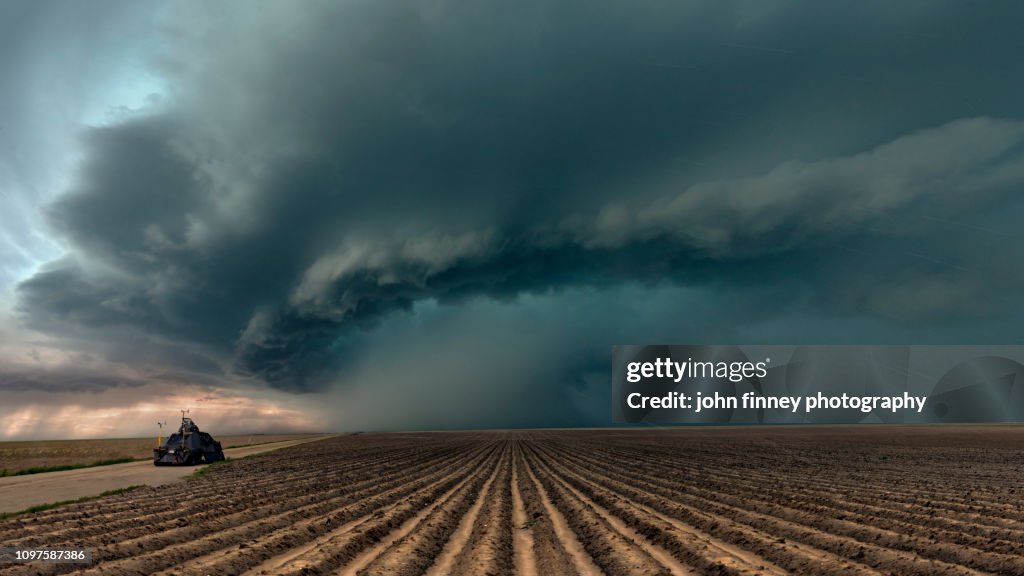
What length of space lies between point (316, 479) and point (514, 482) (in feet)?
25.7

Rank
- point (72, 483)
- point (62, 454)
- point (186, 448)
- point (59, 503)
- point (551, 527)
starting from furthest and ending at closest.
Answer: point (62, 454) → point (186, 448) → point (72, 483) → point (59, 503) → point (551, 527)

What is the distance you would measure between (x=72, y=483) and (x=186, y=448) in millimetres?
9725

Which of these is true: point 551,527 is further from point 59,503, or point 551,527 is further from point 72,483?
point 72,483

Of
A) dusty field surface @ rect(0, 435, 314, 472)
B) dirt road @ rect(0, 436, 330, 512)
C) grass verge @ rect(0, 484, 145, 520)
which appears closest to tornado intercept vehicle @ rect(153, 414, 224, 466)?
dirt road @ rect(0, 436, 330, 512)

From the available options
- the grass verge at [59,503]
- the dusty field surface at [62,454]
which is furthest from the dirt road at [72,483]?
the dusty field surface at [62,454]

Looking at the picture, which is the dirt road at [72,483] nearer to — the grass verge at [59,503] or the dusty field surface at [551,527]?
the grass verge at [59,503]

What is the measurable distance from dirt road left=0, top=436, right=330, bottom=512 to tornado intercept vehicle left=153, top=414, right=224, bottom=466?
924 millimetres

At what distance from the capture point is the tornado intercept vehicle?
31.9m

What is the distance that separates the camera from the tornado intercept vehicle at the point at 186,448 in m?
31.9

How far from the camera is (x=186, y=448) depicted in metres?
32.4

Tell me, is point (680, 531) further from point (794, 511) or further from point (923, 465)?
point (923, 465)

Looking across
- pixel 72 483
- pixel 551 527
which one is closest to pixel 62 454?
pixel 72 483

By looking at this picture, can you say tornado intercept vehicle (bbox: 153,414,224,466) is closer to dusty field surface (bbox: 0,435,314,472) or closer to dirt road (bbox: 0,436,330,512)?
dirt road (bbox: 0,436,330,512)

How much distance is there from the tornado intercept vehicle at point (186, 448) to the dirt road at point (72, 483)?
0.92 m
